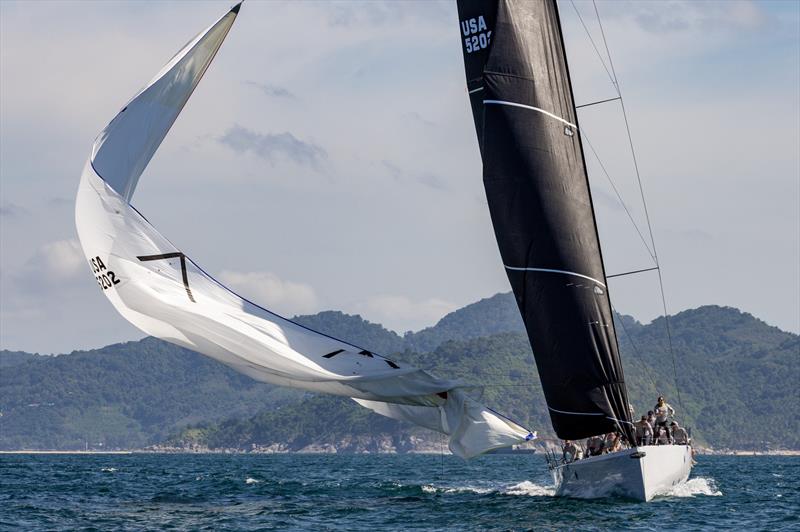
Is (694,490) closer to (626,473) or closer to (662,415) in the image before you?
(662,415)

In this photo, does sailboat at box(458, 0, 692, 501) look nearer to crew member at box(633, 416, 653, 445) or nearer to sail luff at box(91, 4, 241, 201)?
crew member at box(633, 416, 653, 445)

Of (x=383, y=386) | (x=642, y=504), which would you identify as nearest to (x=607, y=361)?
(x=642, y=504)

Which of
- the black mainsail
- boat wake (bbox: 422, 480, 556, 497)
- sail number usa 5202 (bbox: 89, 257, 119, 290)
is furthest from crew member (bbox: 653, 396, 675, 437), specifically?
sail number usa 5202 (bbox: 89, 257, 119, 290)

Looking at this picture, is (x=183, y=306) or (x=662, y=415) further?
(x=662, y=415)

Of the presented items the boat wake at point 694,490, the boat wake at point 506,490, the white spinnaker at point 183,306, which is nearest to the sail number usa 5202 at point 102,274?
the white spinnaker at point 183,306

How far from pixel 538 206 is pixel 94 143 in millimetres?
9219

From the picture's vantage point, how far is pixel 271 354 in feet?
80.3

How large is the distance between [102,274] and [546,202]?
928 centimetres

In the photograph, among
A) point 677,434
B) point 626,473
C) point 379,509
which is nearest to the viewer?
point 626,473

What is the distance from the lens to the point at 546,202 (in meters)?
26.8

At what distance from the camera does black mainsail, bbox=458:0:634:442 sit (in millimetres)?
26844

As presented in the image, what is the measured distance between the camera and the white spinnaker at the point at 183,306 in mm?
24547

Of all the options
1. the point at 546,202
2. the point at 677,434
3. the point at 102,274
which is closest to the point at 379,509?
the point at 677,434

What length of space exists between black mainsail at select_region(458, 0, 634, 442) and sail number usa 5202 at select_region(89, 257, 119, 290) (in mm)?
8133
